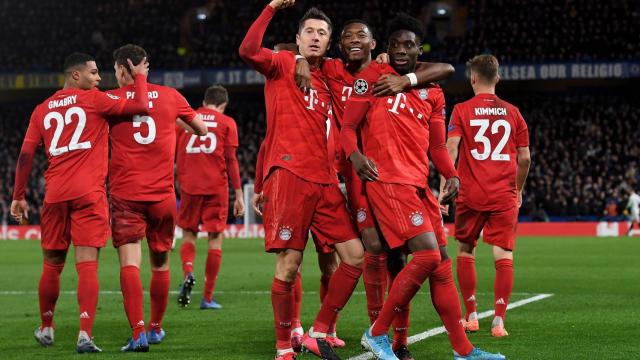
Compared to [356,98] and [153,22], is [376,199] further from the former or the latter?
[153,22]

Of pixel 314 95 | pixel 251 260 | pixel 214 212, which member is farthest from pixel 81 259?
pixel 251 260

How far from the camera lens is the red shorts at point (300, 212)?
6.59 m

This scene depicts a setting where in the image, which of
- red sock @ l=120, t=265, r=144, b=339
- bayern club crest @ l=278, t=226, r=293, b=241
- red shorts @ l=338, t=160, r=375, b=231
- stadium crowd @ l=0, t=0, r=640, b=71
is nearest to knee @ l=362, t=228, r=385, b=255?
red shorts @ l=338, t=160, r=375, b=231

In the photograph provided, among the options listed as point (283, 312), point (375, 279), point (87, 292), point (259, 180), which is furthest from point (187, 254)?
point (283, 312)

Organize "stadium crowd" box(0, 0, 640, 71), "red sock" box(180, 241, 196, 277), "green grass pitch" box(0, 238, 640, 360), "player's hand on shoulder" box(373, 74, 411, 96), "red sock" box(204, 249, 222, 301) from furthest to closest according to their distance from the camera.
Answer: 1. "stadium crowd" box(0, 0, 640, 71)
2. "red sock" box(180, 241, 196, 277)
3. "red sock" box(204, 249, 222, 301)
4. "green grass pitch" box(0, 238, 640, 360)
5. "player's hand on shoulder" box(373, 74, 411, 96)

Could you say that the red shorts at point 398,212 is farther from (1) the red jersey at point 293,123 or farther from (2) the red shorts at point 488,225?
(2) the red shorts at point 488,225

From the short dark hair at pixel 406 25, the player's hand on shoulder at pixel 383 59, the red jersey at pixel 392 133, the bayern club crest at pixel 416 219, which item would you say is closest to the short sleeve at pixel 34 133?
the red jersey at pixel 392 133

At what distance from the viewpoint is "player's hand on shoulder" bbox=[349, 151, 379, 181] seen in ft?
20.7

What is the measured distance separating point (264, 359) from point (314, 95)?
71.6 inches

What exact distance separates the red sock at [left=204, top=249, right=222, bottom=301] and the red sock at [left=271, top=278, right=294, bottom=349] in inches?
175

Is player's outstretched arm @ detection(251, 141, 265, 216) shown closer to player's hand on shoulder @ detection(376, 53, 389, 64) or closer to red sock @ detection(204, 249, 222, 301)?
player's hand on shoulder @ detection(376, 53, 389, 64)

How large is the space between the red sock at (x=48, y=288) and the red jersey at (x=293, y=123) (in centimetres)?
212

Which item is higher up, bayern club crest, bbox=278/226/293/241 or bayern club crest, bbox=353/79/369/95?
bayern club crest, bbox=353/79/369/95

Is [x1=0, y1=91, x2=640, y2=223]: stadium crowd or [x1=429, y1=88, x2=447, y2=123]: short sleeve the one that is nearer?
[x1=429, y1=88, x2=447, y2=123]: short sleeve
